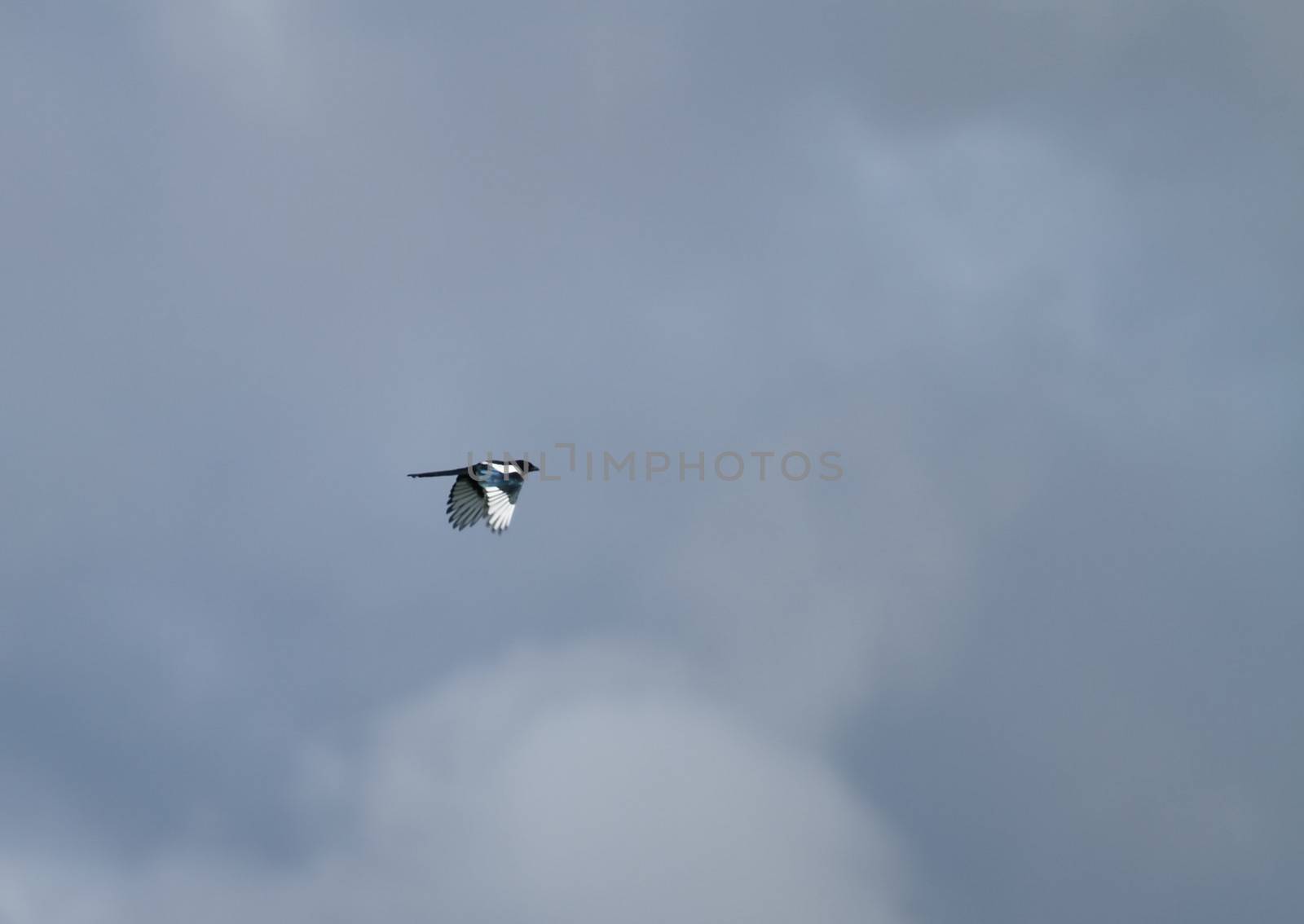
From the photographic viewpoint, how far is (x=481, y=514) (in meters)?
75.5

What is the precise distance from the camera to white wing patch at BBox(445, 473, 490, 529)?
2921 inches

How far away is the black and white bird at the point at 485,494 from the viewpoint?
7425 cm

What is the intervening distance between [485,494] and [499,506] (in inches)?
46.9

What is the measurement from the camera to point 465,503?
7488cm

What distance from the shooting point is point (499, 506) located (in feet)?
248

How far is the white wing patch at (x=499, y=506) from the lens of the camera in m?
74.2

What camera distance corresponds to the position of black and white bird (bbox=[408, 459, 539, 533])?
74250mm

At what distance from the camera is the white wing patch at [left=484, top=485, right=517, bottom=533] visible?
74.2 m

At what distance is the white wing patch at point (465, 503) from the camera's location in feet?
243

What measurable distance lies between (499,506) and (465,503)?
2.17 meters

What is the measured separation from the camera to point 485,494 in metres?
75.8

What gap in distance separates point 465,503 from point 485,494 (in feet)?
5.05

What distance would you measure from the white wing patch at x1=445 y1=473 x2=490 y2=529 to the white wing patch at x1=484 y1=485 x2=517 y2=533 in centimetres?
28
